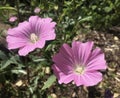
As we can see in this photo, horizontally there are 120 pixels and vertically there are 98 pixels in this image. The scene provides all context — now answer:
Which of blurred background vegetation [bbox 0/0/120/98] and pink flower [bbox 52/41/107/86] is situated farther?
blurred background vegetation [bbox 0/0/120/98]

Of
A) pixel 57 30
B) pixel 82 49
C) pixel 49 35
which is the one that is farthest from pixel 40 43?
pixel 57 30

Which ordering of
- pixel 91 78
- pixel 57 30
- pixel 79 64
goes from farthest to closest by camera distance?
1. pixel 57 30
2. pixel 79 64
3. pixel 91 78

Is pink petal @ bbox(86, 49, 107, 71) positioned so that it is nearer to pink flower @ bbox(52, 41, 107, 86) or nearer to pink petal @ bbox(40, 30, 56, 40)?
pink flower @ bbox(52, 41, 107, 86)

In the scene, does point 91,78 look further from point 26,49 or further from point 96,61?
point 26,49

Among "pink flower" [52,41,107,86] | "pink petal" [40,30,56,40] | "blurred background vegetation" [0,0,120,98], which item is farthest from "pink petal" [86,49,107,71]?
"blurred background vegetation" [0,0,120,98]

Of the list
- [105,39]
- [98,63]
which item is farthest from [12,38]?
[105,39]

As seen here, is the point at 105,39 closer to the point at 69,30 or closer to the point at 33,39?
the point at 69,30

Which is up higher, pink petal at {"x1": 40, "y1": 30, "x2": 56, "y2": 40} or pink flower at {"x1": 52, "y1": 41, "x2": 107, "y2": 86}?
pink petal at {"x1": 40, "y1": 30, "x2": 56, "y2": 40}
